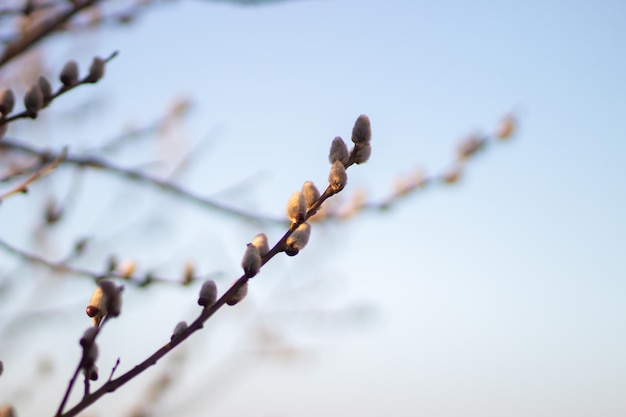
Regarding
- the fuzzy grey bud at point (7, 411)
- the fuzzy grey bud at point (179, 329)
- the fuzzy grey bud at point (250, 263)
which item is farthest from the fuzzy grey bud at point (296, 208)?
the fuzzy grey bud at point (7, 411)

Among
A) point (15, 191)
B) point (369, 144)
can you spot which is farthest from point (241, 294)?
point (15, 191)

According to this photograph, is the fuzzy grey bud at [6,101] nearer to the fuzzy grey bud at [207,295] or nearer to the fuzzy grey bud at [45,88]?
the fuzzy grey bud at [45,88]

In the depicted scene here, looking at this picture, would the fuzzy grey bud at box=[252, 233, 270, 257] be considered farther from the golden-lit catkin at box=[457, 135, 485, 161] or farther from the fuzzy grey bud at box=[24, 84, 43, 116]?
the golden-lit catkin at box=[457, 135, 485, 161]

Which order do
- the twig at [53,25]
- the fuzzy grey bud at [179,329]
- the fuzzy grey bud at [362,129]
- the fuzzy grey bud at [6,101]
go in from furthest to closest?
the twig at [53,25] → the fuzzy grey bud at [6,101] → the fuzzy grey bud at [362,129] → the fuzzy grey bud at [179,329]

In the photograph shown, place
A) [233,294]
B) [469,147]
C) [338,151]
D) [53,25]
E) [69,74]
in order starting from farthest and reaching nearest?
[469,147]
[53,25]
[69,74]
[338,151]
[233,294]

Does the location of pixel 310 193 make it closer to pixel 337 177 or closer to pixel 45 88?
pixel 337 177

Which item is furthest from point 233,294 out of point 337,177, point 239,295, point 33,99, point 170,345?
point 33,99
